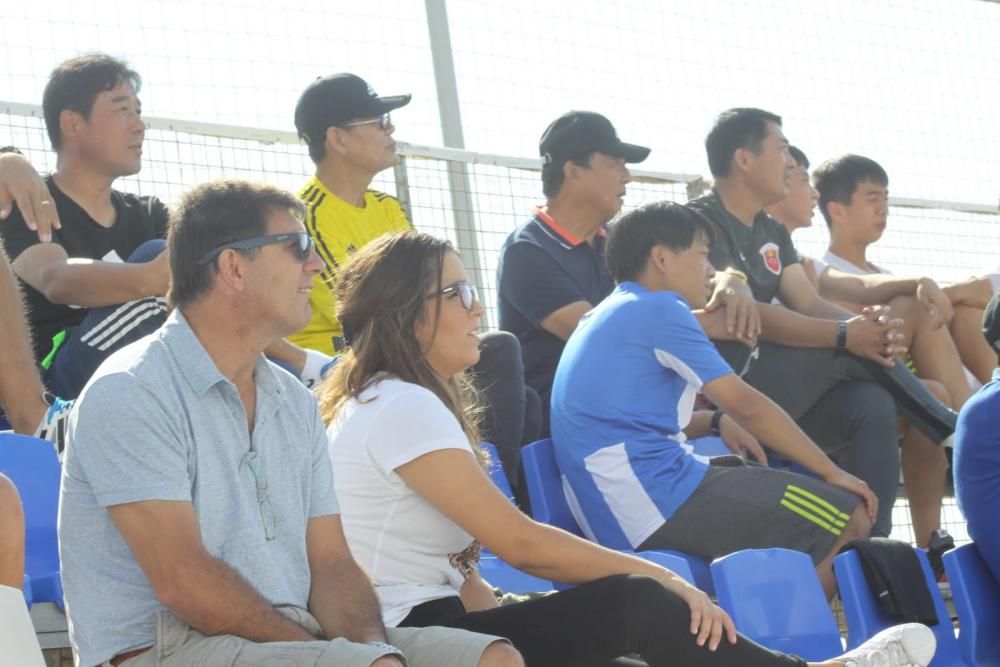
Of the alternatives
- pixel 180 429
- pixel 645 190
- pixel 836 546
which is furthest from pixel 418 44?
pixel 180 429

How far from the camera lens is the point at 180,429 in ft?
9.11

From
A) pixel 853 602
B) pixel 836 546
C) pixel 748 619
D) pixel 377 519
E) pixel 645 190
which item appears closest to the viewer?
pixel 377 519

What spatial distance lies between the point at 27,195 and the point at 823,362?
3098 millimetres

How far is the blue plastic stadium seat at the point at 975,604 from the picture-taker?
4.66 m

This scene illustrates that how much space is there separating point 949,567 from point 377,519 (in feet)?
7.14

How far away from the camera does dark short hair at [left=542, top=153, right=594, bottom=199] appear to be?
20.7 feet

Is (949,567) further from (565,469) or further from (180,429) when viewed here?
(180,429)

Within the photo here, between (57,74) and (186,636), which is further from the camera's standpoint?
(57,74)

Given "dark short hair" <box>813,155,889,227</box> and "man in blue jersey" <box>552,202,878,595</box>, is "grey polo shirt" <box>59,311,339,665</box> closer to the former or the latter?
"man in blue jersey" <box>552,202,878,595</box>

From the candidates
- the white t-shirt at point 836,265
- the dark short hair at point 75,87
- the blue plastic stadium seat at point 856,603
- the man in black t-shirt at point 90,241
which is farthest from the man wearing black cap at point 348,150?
the white t-shirt at point 836,265

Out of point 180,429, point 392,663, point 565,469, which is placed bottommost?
point 565,469

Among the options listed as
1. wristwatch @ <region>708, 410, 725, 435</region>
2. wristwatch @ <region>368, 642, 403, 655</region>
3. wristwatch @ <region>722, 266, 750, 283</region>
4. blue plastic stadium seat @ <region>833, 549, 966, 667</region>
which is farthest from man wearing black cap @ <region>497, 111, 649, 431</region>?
wristwatch @ <region>368, 642, 403, 655</region>

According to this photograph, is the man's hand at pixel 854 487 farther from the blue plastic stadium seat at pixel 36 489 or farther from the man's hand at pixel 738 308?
the blue plastic stadium seat at pixel 36 489

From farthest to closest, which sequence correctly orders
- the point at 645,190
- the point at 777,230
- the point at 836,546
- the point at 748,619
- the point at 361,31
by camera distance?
the point at 645,190 < the point at 777,230 < the point at 361,31 < the point at 836,546 < the point at 748,619
